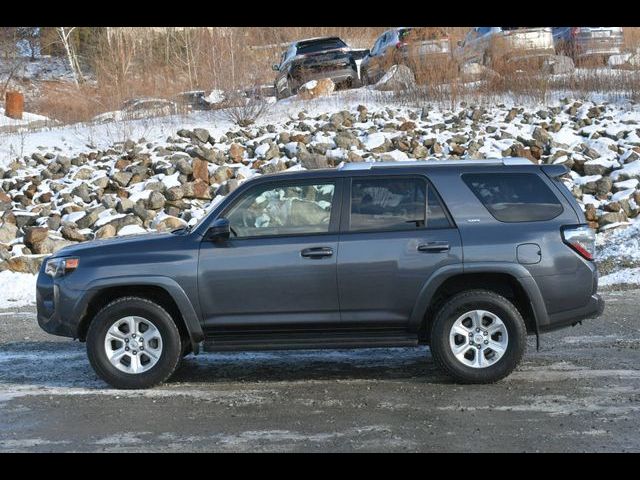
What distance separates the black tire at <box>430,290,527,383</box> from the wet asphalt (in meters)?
0.13

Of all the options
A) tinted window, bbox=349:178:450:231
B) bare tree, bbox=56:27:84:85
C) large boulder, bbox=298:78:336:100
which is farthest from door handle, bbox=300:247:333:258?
bare tree, bbox=56:27:84:85

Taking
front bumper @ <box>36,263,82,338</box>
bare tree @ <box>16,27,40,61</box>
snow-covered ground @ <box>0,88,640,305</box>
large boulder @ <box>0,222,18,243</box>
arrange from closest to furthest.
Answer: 1. front bumper @ <box>36,263,82,338</box>
2. large boulder @ <box>0,222,18,243</box>
3. snow-covered ground @ <box>0,88,640,305</box>
4. bare tree @ <box>16,27,40,61</box>

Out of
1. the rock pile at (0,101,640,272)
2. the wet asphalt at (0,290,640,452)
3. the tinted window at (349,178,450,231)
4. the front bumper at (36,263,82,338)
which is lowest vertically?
the wet asphalt at (0,290,640,452)

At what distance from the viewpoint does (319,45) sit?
26.8 metres

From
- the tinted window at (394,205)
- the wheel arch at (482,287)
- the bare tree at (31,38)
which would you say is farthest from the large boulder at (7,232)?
the bare tree at (31,38)

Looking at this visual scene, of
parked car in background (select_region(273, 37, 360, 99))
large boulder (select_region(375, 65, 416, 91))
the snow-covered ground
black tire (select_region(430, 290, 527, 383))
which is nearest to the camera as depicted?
black tire (select_region(430, 290, 527, 383))

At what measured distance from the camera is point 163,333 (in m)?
7.86

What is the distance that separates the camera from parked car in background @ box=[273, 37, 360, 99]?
25.8m

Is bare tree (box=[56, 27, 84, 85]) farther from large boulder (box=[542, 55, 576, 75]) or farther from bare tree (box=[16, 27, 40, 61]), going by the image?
large boulder (box=[542, 55, 576, 75])

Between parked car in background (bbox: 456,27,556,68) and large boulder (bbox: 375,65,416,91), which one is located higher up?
parked car in background (bbox: 456,27,556,68)

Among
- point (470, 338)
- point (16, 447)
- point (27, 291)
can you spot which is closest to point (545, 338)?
point (470, 338)

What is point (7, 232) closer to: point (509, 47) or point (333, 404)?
point (333, 404)

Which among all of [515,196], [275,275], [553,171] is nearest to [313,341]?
[275,275]

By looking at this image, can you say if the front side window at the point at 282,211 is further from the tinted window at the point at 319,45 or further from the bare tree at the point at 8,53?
the bare tree at the point at 8,53
